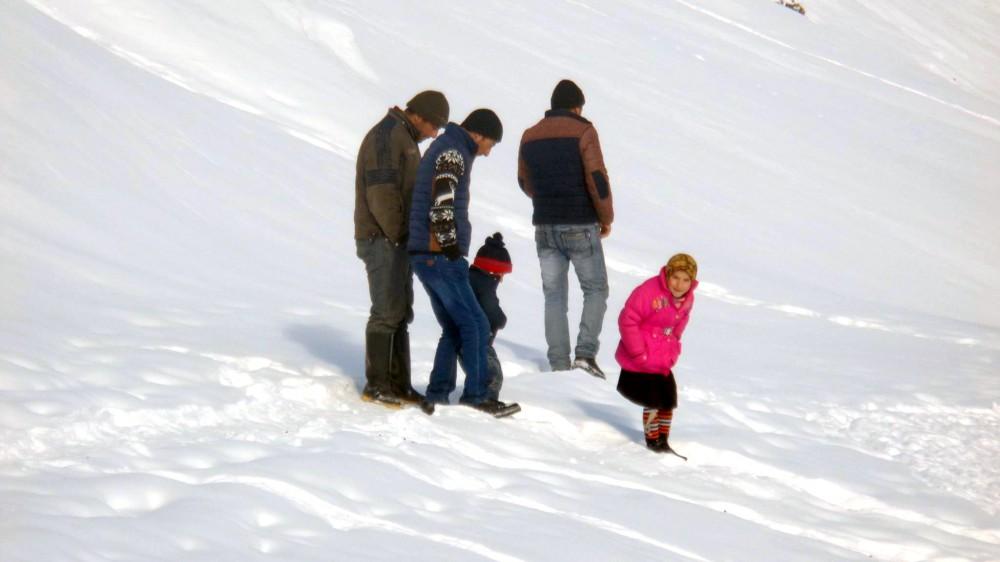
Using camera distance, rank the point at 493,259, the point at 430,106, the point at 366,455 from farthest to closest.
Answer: the point at 493,259
the point at 430,106
the point at 366,455

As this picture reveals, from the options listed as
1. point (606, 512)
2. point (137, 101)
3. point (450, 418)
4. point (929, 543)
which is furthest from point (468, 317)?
point (137, 101)

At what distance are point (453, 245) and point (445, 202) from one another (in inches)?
9.0

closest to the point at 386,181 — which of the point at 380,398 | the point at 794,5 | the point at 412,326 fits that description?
the point at 380,398

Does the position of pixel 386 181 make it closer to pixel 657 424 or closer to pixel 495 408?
pixel 495 408

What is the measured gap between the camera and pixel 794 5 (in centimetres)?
4312

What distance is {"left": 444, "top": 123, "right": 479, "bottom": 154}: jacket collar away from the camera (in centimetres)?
637

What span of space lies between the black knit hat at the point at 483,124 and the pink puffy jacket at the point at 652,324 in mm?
1170

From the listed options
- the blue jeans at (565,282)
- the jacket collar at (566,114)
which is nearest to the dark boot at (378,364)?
the blue jeans at (565,282)

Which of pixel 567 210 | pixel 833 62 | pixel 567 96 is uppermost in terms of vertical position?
pixel 833 62

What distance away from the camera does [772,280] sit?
1416 centimetres

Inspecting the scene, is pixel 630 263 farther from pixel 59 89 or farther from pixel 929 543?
pixel 929 543

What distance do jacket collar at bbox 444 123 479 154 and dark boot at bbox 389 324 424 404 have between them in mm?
1062

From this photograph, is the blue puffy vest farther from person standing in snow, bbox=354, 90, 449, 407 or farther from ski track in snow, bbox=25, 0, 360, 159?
ski track in snow, bbox=25, 0, 360, 159

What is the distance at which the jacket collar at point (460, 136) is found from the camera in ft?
20.9
